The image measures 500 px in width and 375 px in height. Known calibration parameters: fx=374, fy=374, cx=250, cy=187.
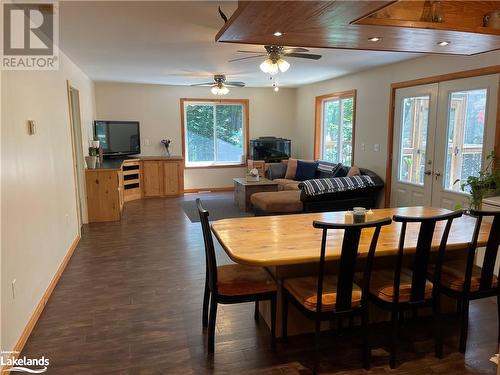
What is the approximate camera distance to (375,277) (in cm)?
248

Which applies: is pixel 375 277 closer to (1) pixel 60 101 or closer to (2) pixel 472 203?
(2) pixel 472 203

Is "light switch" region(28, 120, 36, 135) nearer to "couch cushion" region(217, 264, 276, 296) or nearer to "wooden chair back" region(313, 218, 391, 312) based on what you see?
"couch cushion" region(217, 264, 276, 296)

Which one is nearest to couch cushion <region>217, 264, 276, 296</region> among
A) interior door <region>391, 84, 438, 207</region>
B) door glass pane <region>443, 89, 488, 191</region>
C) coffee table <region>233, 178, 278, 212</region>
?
door glass pane <region>443, 89, 488, 191</region>

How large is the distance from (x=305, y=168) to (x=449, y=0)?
518 cm

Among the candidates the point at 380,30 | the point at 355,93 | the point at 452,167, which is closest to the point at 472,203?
the point at 452,167

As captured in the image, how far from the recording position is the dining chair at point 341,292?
205 cm

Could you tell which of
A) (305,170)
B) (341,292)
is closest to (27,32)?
(341,292)

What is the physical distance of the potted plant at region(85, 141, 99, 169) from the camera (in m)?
5.85

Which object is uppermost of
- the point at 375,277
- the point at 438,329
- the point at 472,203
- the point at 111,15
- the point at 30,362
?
the point at 111,15

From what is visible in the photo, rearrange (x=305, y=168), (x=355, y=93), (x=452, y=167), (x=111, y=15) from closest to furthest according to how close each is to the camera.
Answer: (x=111, y=15)
(x=452, y=167)
(x=355, y=93)
(x=305, y=168)

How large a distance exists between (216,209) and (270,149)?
2.50m

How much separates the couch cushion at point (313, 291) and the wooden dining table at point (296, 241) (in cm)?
12

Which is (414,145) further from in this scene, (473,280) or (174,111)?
(174,111)

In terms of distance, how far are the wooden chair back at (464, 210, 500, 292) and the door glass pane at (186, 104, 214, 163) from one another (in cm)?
704
